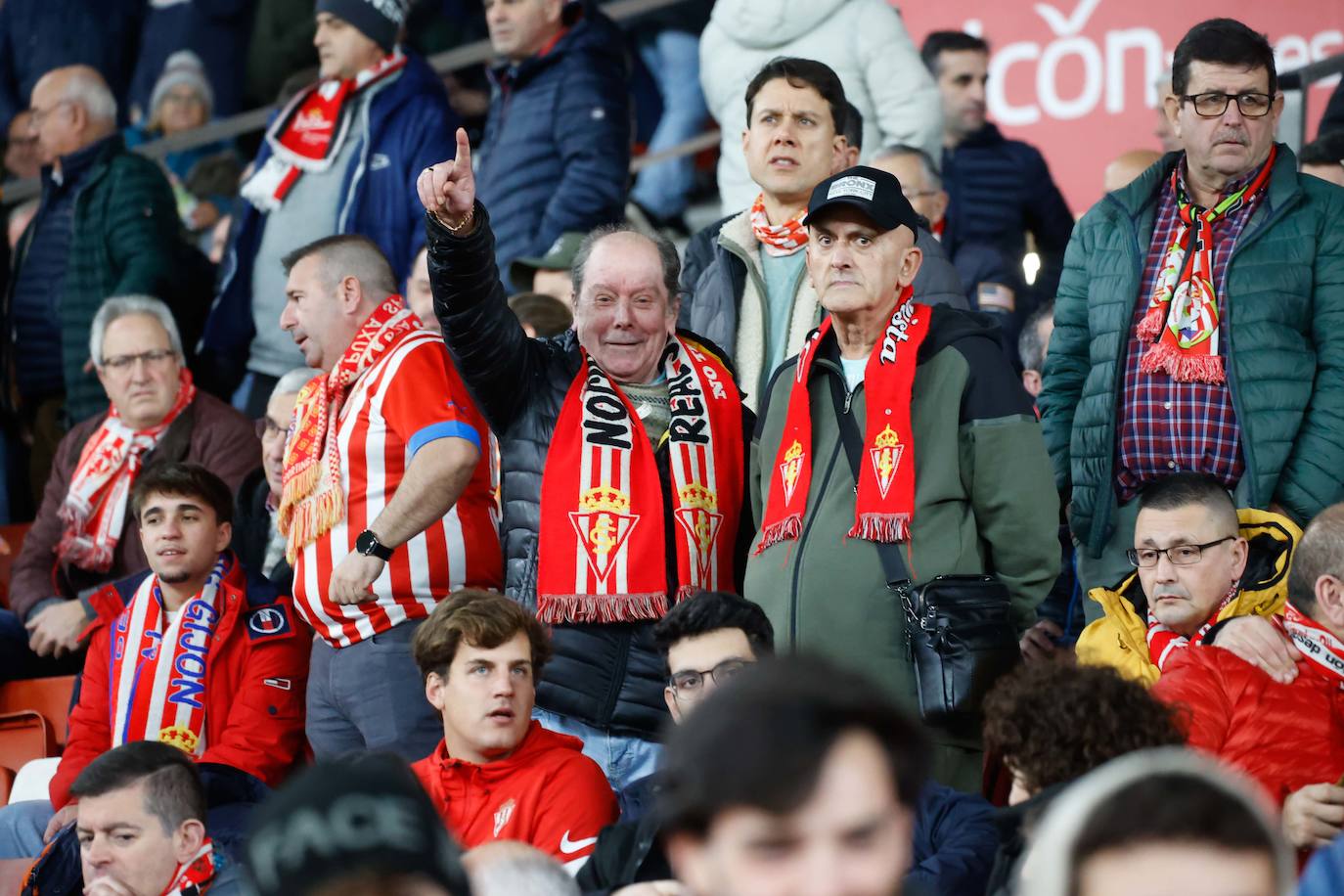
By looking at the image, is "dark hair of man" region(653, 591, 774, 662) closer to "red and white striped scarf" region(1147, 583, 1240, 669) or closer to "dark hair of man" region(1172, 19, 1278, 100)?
"red and white striped scarf" region(1147, 583, 1240, 669)

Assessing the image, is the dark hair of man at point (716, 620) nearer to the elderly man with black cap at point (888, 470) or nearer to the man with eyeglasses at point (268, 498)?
the elderly man with black cap at point (888, 470)

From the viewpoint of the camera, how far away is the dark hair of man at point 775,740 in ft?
6.59

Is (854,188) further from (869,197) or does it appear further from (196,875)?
(196,875)

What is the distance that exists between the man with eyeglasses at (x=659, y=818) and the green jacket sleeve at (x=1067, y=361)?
1284 mm

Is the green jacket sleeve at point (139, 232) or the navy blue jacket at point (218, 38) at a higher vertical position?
the navy blue jacket at point (218, 38)

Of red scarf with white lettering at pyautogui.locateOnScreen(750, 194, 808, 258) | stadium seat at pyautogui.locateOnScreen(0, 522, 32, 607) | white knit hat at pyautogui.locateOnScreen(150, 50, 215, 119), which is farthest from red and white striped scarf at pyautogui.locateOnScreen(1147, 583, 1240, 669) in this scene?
white knit hat at pyautogui.locateOnScreen(150, 50, 215, 119)

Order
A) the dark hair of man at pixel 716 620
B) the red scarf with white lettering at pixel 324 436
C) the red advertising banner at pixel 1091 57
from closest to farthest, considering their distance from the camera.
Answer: the dark hair of man at pixel 716 620 → the red scarf with white lettering at pixel 324 436 → the red advertising banner at pixel 1091 57

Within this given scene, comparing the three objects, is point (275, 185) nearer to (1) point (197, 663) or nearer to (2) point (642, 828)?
(1) point (197, 663)

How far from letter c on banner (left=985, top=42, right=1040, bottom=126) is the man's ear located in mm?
4934

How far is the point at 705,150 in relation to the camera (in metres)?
8.71

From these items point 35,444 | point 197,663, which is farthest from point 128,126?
point 197,663

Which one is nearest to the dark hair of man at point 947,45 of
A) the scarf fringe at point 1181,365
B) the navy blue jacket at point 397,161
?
the navy blue jacket at point 397,161

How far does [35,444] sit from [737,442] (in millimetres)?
4269

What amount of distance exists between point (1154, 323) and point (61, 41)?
631cm
